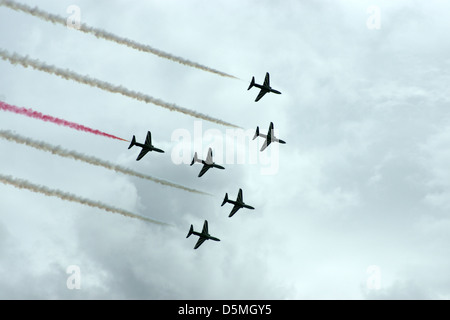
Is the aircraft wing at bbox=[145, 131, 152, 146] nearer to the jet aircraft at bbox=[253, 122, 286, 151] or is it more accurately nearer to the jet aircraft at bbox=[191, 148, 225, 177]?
the jet aircraft at bbox=[191, 148, 225, 177]

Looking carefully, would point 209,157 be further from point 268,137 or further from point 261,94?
point 261,94

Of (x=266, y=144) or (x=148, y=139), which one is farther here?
(x=266, y=144)

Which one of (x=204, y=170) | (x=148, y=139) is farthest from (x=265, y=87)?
(x=148, y=139)

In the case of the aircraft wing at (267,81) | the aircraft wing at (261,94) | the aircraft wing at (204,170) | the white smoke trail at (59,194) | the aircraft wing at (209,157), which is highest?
the aircraft wing at (267,81)

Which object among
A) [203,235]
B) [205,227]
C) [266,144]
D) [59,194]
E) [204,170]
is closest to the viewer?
[59,194]

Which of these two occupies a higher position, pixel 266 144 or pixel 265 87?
pixel 265 87

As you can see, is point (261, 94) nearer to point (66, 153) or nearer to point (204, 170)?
point (204, 170)

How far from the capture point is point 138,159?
9056 cm

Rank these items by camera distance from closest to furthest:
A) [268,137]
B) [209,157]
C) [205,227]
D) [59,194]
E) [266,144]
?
[59,194] < [209,157] < [268,137] < [266,144] < [205,227]

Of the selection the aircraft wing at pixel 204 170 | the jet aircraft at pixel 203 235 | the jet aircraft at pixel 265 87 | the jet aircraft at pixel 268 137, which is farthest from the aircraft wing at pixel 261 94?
the jet aircraft at pixel 203 235

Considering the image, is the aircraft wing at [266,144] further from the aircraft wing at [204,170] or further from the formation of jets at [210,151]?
the aircraft wing at [204,170]
